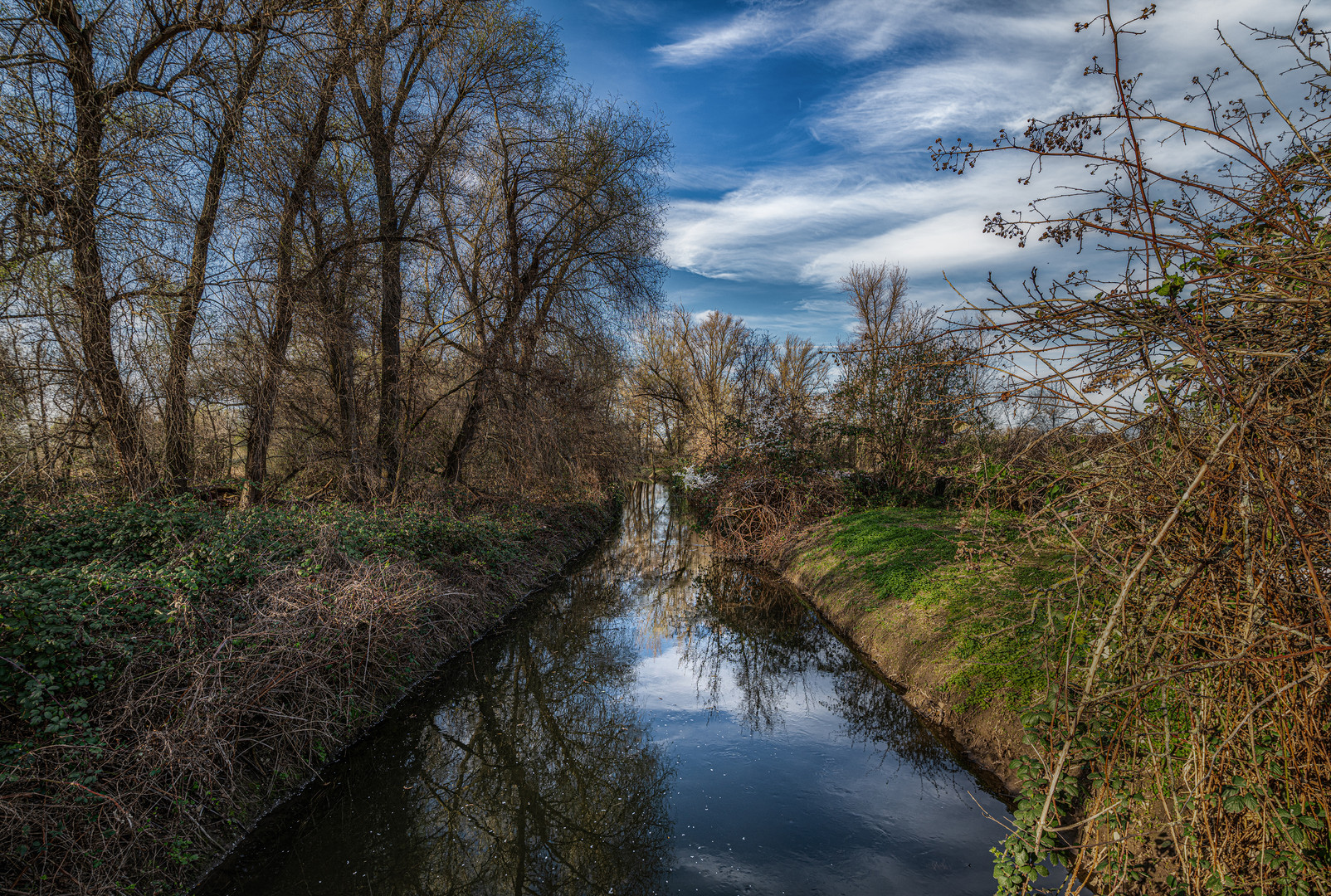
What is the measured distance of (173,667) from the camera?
4.51 meters

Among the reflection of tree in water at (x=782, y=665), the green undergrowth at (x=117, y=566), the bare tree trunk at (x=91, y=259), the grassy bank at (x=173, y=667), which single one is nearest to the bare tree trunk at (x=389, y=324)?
the green undergrowth at (x=117, y=566)

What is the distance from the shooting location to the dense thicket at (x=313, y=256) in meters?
5.83

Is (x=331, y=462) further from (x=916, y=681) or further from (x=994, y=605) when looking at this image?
(x=994, y=605)

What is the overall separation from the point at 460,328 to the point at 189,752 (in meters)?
9.64

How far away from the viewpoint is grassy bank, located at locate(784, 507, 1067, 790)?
5391 millimetres

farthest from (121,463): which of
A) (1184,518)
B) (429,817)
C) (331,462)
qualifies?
(1184,518)

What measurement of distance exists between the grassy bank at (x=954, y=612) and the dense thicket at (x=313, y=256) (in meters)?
6.51

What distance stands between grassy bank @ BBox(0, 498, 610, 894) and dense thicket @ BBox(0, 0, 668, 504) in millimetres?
1337

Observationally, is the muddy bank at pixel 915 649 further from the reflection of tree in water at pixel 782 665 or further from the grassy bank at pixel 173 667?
the grassy bank at pixel 173 667

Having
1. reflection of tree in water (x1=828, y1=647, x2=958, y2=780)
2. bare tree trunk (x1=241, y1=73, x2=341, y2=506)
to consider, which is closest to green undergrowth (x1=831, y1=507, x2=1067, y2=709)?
reflection of tree in water (x1=828, y1=647, x2=958, y2=780)

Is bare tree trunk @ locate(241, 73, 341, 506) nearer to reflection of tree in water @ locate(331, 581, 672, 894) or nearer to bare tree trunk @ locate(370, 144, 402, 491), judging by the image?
bare tree trunk @ locate(370, 144, 402, 491)

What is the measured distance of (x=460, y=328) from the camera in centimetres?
1255

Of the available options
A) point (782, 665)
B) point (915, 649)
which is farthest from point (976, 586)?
point (782, 665)

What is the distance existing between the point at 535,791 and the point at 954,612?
5.10 meters
